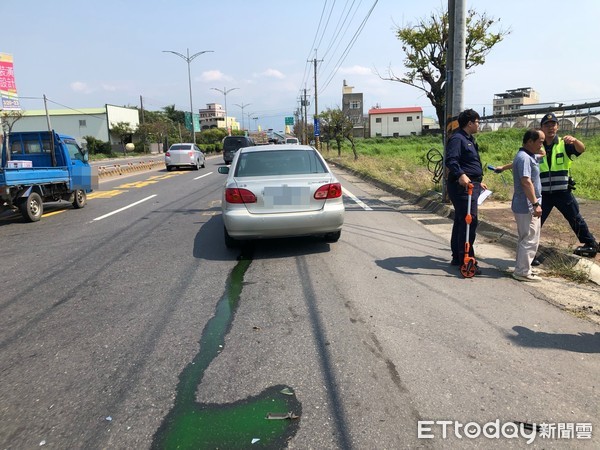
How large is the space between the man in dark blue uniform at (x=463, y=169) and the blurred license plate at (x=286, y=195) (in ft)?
6.26

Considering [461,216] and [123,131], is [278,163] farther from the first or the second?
[123,131]

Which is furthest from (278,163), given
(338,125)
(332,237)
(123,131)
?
(123,131)

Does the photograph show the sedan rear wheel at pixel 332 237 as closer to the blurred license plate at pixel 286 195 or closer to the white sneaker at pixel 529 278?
the blurred license plate at pixel 286 195

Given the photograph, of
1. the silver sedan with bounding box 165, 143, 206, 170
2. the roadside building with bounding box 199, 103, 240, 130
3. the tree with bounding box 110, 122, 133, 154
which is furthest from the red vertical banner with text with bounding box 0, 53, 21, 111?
the roadside building with bounding box 199, 103, 240, 130

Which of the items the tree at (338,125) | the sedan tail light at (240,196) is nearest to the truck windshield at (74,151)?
the sedan tail light at (240,196)

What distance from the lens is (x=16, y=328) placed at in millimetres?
4207

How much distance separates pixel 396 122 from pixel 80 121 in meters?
55.5

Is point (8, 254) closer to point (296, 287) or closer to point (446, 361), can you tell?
point (296, 287)

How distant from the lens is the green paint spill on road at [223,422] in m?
2.52

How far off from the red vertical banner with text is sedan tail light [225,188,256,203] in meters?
39.9

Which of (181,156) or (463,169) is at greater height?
(181,156)

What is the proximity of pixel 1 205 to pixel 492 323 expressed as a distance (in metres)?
9.85

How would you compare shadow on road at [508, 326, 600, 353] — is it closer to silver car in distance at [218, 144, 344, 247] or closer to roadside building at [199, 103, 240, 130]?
silver car in distance at [218, 144, 344, 247]

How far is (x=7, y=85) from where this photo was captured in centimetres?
3834
